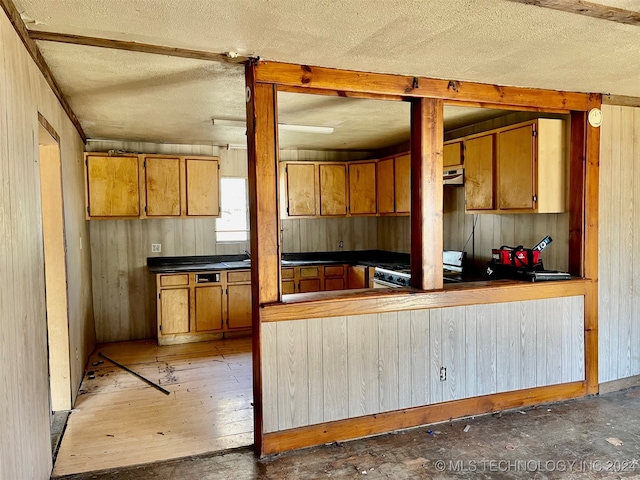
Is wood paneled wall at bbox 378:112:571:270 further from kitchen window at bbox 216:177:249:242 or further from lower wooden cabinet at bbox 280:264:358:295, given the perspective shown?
kitchen window at bbox 216:177:249:242

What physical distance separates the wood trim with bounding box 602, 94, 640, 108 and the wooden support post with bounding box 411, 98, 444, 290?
4.90 ft

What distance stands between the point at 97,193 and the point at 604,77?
4.87 m

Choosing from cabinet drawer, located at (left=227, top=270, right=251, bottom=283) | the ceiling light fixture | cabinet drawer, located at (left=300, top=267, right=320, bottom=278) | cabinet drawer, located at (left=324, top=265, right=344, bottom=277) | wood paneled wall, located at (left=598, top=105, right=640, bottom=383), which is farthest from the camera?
cabinet drawer, located at (left=324, top=265, right=344, bottom=277)

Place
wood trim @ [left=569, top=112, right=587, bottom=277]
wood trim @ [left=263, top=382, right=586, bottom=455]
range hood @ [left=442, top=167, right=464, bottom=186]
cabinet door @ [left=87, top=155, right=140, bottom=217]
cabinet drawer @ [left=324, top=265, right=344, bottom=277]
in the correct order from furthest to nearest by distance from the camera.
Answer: cabinet drawer @ [left=324, top=265, right=344, bottom=277], cabinet door @ [left=87, top=155, right=140, bottom=217], range hood @ [left=442, top=167, right=464, bottom=186], wood trim @ [left=569, top=112, right=587, bottom=277], wood trim @ [left=263, top=382, right=586, bottom=455]

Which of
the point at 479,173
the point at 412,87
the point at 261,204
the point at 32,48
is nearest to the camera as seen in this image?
the point at 32,48

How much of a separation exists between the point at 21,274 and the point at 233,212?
162 inches

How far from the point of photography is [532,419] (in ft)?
10.7

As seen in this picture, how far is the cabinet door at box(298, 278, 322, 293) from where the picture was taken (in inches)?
227

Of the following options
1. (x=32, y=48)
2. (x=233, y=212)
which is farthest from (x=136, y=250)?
(x=32, y=48)

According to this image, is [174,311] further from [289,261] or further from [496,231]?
[496,231]

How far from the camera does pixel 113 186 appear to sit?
5.14 m

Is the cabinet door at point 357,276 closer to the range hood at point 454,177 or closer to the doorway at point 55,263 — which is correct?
the range hood at point 454,177

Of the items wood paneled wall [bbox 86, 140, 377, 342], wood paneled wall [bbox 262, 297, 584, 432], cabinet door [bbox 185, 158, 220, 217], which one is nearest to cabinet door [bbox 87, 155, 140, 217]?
wood paneled wall [bbox 86, 140, 377, 342]

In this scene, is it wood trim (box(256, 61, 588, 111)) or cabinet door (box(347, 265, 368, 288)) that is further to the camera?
cabinet door (box(347, 265, 368, 288))
